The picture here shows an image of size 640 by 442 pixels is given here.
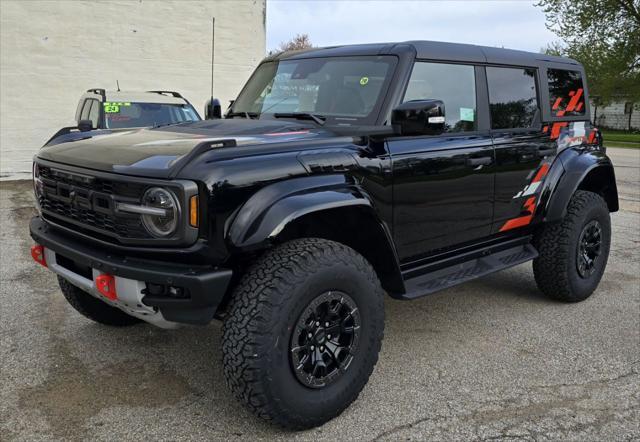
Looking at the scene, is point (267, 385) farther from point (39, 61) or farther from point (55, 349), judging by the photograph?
point (39, 61)

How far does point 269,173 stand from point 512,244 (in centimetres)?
227

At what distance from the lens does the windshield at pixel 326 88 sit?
10.9ft

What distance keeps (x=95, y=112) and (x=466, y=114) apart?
6.83m

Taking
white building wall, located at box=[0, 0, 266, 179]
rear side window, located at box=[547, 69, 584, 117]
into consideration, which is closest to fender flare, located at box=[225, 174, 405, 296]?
rear side window, located at box=[547, 69, 584, 117]

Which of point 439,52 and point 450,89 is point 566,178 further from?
point 439,52

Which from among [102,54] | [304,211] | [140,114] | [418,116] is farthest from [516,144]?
[102,54]

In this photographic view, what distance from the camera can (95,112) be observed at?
8742 mm

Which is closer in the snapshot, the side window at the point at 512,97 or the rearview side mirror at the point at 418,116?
the rearview side mirror at the point at 418,116

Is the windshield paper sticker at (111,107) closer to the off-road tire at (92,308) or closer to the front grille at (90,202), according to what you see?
the off-road tire at (92,308)

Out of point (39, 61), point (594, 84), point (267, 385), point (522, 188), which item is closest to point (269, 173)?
point (267, 385)

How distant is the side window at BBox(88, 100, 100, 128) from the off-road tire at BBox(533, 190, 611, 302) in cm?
679

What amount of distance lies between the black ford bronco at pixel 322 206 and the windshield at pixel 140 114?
16.0ft

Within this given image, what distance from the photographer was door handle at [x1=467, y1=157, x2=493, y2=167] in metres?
3.52

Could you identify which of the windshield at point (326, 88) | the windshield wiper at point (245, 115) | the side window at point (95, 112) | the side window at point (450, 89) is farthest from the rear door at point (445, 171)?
the side window at point (95, 112)
